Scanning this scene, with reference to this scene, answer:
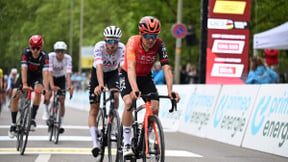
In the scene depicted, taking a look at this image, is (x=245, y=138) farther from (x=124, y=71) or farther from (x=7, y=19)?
(x=7, y=19)

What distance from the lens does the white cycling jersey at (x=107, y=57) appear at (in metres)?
10.2

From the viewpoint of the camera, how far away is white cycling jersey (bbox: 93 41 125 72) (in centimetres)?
1022

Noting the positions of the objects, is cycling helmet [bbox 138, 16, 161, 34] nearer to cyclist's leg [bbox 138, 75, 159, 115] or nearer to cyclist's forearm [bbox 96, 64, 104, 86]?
cyclist's leg [bbox 138, 75, 159, 115]

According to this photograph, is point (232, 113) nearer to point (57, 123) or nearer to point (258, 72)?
point (258, 72)

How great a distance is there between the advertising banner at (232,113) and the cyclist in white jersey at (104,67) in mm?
3949

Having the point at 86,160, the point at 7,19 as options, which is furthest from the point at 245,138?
the point at 7,19

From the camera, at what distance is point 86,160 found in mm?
10633

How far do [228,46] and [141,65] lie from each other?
11701 mm

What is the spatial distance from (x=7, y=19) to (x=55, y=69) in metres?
6.62

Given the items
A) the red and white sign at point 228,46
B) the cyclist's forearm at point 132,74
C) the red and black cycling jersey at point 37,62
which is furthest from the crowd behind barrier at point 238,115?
the cyclist's forearm at point 132,74

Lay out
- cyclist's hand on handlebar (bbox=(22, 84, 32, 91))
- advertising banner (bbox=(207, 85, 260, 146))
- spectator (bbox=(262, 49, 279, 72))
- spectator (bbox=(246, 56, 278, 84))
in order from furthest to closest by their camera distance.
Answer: spectator (bbox=(262, 49, 279, 72))
spectator (bbox=(246, 56, 278, 84))
advertising banner (bbox=(207, 85, 260, 146))
cyclist's hand on handlebar (bbox=(22, 84, 32, 91))

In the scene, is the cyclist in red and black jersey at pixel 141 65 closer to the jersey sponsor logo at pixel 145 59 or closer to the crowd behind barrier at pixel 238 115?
the jersey sponsor logo at pixel 145 59

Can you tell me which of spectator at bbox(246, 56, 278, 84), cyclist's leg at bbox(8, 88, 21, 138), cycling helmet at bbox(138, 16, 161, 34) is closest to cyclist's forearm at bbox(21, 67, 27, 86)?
cyclist's leg at bbox(8, 88, 21, 138)

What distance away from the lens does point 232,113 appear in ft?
47.8
